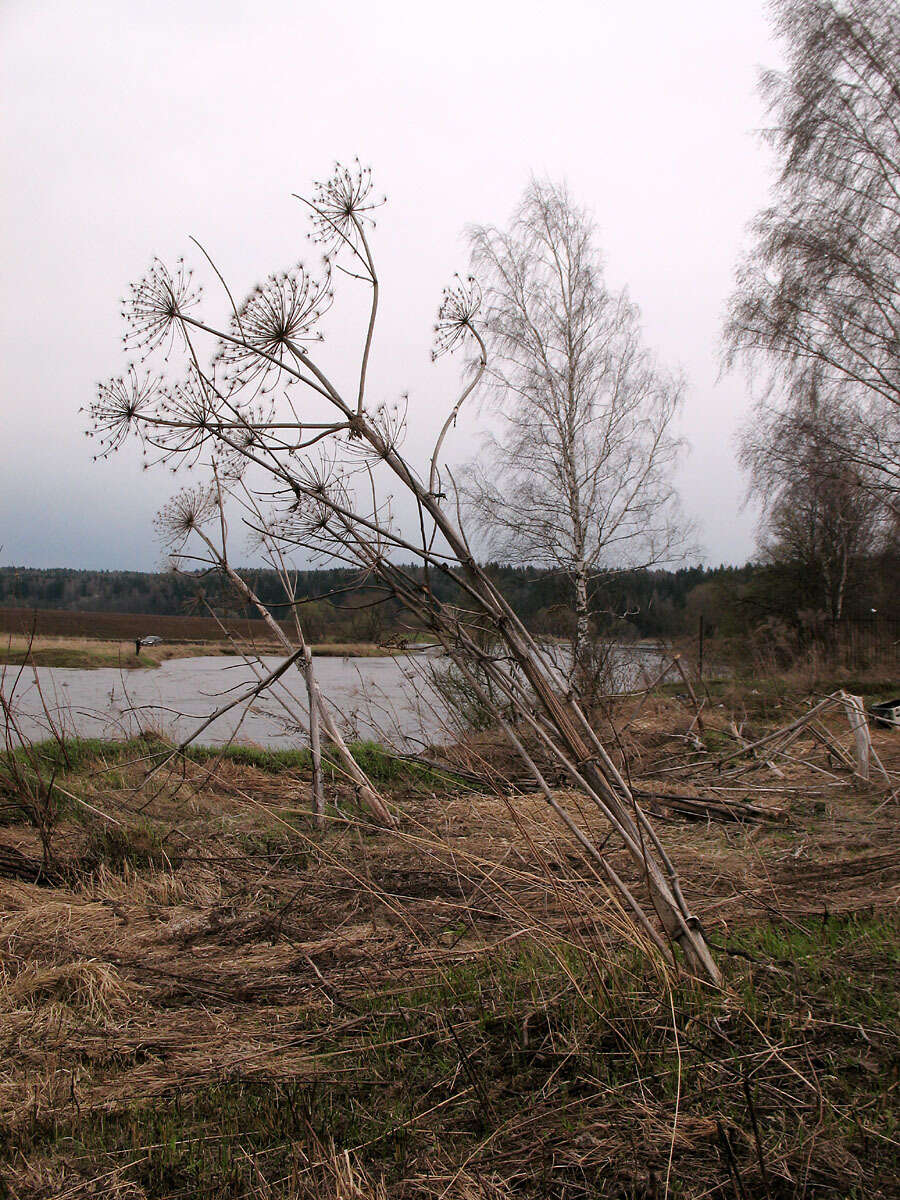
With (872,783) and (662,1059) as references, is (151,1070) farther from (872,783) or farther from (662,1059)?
(872,783)

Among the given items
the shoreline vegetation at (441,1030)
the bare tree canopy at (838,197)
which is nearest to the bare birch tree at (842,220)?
the bare tree canopy at (838,197)

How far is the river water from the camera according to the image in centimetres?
563

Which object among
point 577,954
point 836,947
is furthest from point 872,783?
point 577,954

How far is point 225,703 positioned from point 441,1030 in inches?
634

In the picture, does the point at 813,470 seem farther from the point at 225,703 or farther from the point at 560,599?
the point at 225,703

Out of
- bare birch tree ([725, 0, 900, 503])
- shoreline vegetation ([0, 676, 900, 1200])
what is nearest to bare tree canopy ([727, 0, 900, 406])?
bare birch tree ([725, 0, 900, 503])

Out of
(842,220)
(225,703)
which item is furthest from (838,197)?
(225,703)

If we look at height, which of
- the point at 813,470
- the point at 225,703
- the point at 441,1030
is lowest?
the point at 225,703

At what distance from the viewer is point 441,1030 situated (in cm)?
240

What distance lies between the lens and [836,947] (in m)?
2.86

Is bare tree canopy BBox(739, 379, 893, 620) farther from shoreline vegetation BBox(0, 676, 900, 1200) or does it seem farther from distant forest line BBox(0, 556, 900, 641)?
shoreline vegetation BBox(0, 676, 900, 1200)

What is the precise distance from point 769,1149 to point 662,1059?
379 millimetres

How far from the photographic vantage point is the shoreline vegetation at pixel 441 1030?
1.78 meters

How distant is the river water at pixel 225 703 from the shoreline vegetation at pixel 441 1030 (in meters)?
0.90
